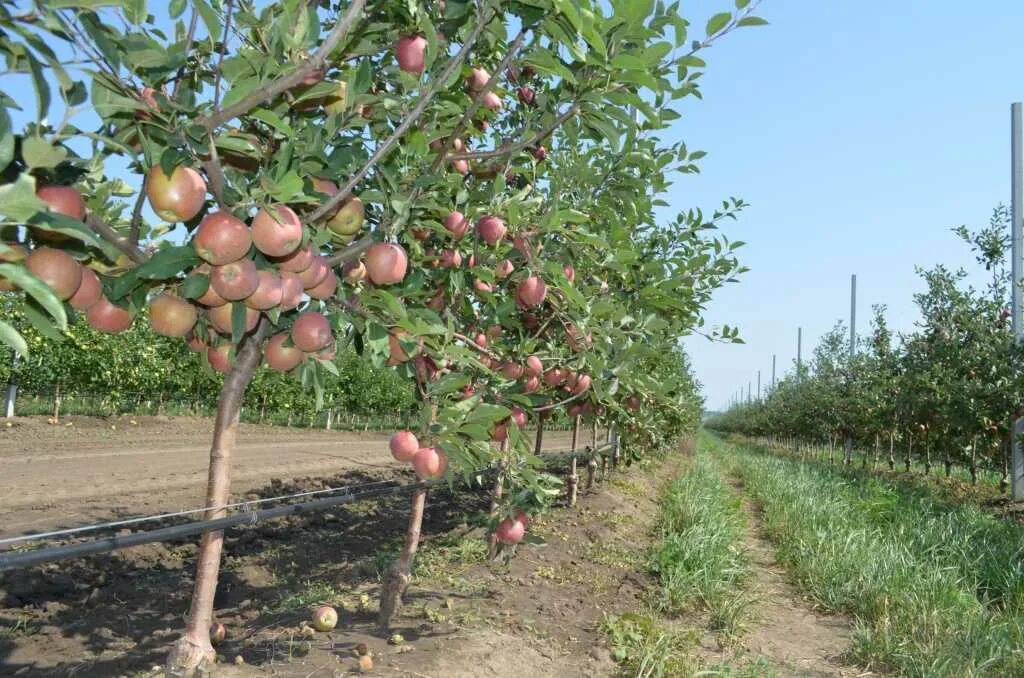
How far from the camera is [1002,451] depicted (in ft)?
45.2

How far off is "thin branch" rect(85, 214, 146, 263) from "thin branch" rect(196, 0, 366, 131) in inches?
12.7

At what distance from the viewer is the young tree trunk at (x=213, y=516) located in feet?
6.75

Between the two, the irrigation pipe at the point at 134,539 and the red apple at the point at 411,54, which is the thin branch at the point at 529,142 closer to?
the red apple at the point at 411,54

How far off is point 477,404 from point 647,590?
3457mm

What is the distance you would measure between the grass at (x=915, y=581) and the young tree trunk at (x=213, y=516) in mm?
3644

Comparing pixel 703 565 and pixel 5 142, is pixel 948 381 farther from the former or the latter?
pixel 5 142

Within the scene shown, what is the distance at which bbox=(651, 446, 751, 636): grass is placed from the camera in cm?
484

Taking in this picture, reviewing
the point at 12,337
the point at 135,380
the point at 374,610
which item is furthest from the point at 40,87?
the point at 135,380

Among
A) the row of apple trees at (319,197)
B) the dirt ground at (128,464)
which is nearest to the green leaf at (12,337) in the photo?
the row of apple trees at (319,197)

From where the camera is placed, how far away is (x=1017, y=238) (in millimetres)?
12781

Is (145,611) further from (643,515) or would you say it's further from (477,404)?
(643,515)

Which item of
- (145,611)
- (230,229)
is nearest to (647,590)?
(145,611)

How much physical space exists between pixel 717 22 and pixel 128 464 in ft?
39.5

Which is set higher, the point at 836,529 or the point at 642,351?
the point at 642,351
